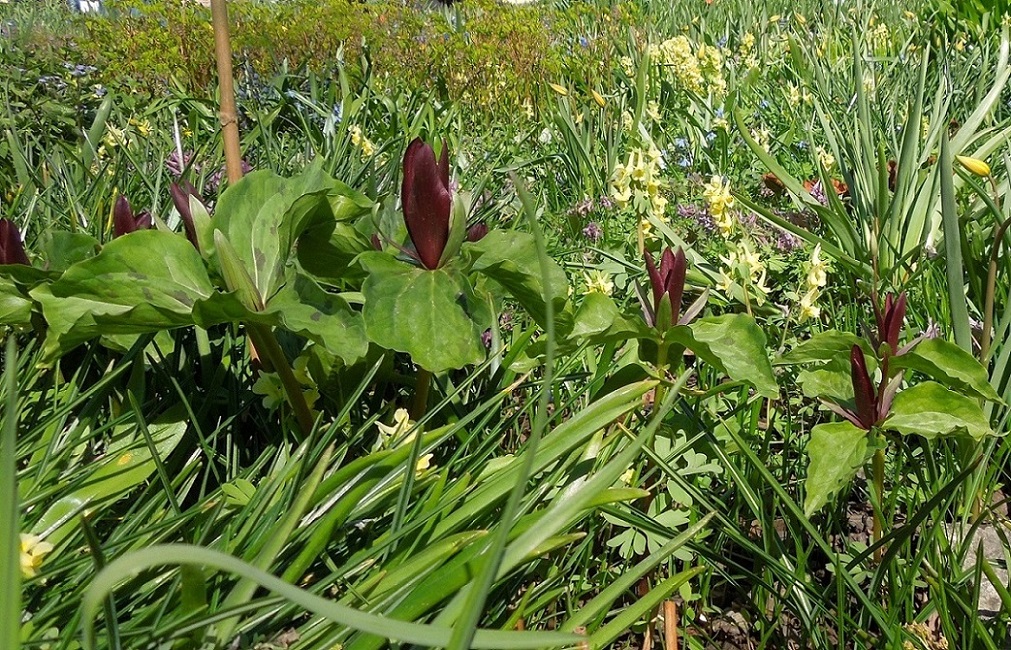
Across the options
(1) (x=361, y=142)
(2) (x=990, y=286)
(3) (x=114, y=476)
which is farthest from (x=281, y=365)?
(1) (x=361, y=142)

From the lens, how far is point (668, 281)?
117 cm

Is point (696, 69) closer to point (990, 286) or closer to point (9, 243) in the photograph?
point (990, 286)

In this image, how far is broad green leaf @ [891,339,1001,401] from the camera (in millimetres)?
1064

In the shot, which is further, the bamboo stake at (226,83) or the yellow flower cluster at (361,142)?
the yellow flower cluster at (361,142)

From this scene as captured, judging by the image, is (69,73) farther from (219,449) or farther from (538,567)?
(538,567)

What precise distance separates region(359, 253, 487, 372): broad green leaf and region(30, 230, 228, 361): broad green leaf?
0.18 metres

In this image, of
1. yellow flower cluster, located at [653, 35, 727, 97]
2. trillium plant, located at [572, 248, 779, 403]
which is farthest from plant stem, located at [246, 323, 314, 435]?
yellow flower cluster, located at [653, 35, 727, 97]

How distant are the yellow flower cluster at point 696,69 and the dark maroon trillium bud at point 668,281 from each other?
218 cm

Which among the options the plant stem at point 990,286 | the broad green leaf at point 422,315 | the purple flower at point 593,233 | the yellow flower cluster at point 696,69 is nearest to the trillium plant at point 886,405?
the plant stem at point 990,286

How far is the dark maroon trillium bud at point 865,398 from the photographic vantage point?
1032mm

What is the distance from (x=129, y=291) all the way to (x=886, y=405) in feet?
3.05

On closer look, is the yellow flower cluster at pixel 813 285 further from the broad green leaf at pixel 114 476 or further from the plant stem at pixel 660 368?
the broad green leaf at pixel 114 476

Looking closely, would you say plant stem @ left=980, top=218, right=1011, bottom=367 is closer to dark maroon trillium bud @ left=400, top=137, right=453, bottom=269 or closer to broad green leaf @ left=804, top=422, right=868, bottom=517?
broad green leaf @ left=804, top=422, right=868, bottom=517

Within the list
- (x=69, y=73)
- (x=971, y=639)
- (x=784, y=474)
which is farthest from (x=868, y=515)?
(x=69, y=73)
